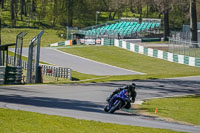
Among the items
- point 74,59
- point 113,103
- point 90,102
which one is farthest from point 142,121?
point 74,59

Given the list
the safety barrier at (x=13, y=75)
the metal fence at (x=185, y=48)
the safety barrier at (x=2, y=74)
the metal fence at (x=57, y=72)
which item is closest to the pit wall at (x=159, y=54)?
the metal fence at (x=185, y=48)

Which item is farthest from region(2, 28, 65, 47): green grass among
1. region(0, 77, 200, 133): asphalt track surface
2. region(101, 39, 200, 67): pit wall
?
region(0, 77, 200, 133): asphalt track surface

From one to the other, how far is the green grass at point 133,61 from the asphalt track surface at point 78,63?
137 centimetres

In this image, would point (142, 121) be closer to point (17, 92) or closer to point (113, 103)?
point (113, 103)

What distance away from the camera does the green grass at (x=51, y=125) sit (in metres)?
11.5

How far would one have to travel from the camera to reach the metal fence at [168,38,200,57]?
41991mm

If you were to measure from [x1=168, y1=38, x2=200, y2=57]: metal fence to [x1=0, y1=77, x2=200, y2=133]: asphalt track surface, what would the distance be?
10460 millimetres

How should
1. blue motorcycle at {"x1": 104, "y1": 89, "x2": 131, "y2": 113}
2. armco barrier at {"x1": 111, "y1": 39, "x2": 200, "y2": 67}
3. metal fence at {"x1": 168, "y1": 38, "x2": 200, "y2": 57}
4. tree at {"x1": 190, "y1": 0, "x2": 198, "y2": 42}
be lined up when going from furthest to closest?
tree at {"x1": 190, "y1": 0, "x2": 198, "y2": 42}
armco barrier at {"x1": 111, "y1": 39, "x2": 200, "y2": 67}
metal fence at {"x1": 168, "y1": 38, "x2": 200, "y2": 57}
blue motorcycle at {"x1": 104, "y1": 89, "x2": 131, "y2": 113}

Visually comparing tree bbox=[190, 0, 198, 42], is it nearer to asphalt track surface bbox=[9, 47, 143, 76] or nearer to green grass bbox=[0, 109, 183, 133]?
asphalt track surface bbox=[9, 47, 143, 76]

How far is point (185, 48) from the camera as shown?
1703 inches

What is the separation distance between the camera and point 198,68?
133 feet

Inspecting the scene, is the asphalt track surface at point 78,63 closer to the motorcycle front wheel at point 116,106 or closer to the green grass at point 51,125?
the motorcycle front wheel at point 116,106

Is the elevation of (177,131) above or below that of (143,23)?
below

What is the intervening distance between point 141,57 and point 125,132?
3709cm
